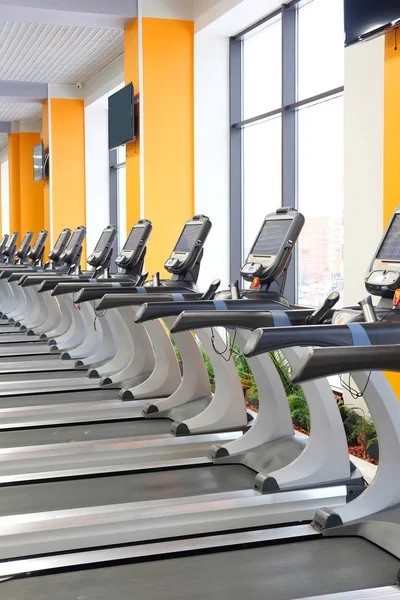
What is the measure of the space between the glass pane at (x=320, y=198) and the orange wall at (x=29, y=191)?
962cm

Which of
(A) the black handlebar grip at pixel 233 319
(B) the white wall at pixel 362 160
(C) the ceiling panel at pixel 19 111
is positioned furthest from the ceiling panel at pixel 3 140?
(A) the black handlebar grip at pixel 233 319

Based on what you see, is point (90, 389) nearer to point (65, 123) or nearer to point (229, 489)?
point (229, 489)

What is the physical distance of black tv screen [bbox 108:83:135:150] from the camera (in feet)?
26.0

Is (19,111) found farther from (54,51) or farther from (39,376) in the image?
(39,376)

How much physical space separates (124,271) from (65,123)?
706 cm

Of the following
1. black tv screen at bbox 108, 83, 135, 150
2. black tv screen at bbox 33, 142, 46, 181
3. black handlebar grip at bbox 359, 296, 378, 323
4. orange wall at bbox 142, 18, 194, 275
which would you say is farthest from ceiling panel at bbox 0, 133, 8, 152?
black handlebar grip at bbox 359, 296, 378, 323

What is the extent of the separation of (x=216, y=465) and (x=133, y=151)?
5.08m

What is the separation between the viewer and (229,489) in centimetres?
328

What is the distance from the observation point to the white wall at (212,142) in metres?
7.78

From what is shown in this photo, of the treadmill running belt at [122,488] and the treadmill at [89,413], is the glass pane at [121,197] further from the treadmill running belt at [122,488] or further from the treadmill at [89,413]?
the treadmill running belt at [122,488]

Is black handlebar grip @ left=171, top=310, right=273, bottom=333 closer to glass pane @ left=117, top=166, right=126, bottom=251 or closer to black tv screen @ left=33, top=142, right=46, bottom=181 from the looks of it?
glass pane @ left=117, top=166, right=126, bottom=251

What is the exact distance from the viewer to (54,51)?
9953 mm

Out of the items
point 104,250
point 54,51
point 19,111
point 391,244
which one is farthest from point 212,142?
point 19,111

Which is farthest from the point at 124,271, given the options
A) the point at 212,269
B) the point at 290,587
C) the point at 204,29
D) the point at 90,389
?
the point at 290,587
